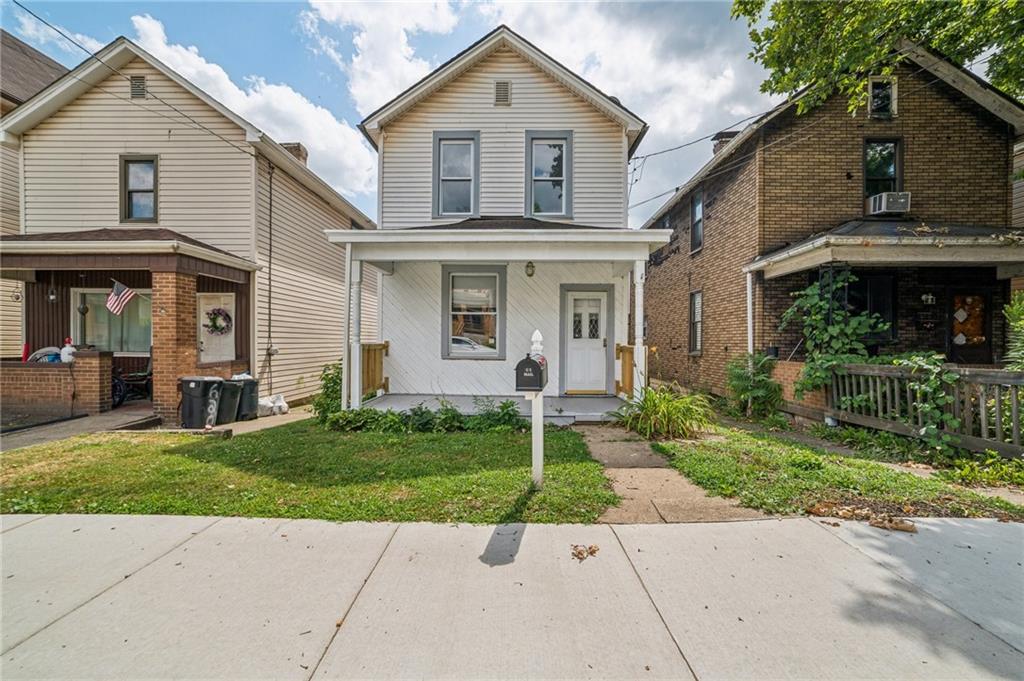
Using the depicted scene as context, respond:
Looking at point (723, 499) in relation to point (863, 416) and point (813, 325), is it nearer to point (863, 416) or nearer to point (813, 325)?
point (863, 416)

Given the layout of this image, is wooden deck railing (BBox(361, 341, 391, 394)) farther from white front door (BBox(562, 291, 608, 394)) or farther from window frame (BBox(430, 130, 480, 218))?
white front door (BBox(562, 291, 608, 394))

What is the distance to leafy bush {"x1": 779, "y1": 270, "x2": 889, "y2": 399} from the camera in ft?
23.5

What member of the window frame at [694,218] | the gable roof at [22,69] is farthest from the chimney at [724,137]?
the gable roof at [22,69]

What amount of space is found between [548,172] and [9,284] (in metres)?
12.2

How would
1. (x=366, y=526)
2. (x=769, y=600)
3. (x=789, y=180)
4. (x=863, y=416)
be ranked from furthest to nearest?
(x=789, y=180)
(x=863, y=416)
(x=366, y=526)
(x=769, y=600)

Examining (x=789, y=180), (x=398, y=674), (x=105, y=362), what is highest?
(x=789, y=180)

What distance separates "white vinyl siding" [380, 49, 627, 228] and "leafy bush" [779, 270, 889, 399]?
3886mm

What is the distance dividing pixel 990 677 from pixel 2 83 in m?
18.0

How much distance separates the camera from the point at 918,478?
4629 millimetres

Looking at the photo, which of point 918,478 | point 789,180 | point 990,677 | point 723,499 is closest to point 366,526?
point 723,499

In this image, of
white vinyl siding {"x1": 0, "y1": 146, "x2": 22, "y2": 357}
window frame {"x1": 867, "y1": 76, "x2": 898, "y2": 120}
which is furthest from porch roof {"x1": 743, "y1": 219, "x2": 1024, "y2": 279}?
white vinyl siding {"x1": 0, "y1": 146, "x2": 22, "y2": 357}

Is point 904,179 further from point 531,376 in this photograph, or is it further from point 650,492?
point 531,376

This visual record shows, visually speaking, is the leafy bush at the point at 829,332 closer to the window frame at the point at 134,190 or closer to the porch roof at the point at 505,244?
the porch roof at the point at 505,244

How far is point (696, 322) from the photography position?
12.4m
